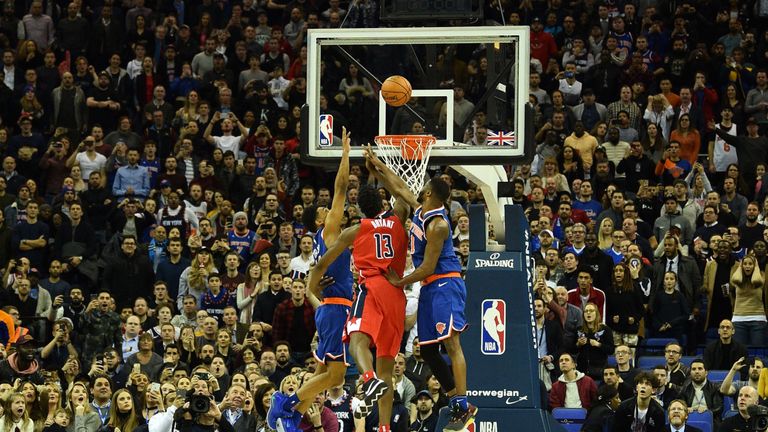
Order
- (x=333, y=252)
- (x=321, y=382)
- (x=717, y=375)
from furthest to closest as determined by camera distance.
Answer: (x=717, y=375), (x=321, y=382), (x=333, y=252)

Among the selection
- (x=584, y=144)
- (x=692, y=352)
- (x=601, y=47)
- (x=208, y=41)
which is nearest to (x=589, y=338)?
(x=692, y=352)

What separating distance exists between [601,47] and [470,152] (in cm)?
1203

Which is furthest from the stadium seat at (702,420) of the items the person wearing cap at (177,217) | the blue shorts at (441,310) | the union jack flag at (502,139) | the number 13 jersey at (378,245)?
the person wearing cap at (177,217)

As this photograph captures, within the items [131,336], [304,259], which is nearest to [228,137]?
[304,259]

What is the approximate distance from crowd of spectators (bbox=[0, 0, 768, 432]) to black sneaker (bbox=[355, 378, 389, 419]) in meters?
2.52

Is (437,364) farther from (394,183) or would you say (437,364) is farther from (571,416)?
(571,416)

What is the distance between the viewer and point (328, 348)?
14.4 m

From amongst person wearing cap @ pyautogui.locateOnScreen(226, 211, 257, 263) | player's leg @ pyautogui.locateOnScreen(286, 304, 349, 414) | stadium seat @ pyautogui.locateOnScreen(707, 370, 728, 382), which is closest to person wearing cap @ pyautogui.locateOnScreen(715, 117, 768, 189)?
stadium seat @ pyautogui.locateOnScreen(707, 370, 728, 382)

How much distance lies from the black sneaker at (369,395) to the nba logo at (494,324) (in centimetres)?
195

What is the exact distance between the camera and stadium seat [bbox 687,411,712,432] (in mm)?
17688

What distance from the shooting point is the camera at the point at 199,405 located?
606 inches

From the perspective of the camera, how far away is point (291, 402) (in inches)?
571

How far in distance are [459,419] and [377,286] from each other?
4.31ft

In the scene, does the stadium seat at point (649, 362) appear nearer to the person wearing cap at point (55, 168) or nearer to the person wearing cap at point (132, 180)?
the person wearing cap at point (132, 180)
